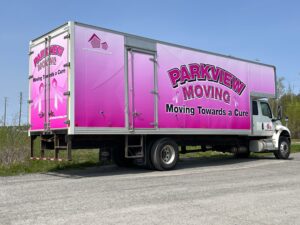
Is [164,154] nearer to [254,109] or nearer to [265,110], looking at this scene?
[254,109]

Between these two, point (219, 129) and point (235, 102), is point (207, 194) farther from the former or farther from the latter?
point (235, 102)

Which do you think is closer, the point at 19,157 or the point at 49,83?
the point at 49,83

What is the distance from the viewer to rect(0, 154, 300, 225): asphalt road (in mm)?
6141

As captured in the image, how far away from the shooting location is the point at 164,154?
1299cm

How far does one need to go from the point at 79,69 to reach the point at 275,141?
9969 millimetres

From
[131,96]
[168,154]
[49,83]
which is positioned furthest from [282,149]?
[49,83]

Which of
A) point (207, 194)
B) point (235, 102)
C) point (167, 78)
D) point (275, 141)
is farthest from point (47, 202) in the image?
point (275, 141)

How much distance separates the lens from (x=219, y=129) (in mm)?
14719

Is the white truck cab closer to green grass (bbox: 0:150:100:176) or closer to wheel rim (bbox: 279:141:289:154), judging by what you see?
wheel rim (bbox: 279:141:289:154)

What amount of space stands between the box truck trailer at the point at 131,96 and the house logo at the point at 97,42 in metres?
0.03

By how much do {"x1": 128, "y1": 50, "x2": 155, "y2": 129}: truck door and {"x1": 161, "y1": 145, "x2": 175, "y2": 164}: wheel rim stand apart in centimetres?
101

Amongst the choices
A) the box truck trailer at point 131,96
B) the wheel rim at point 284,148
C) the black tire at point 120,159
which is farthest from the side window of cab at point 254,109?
the black tire at point 120,159

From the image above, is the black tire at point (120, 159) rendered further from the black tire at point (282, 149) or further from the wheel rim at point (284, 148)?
the wheel rim at point (284, 148)

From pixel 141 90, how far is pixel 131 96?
17.8 inches
